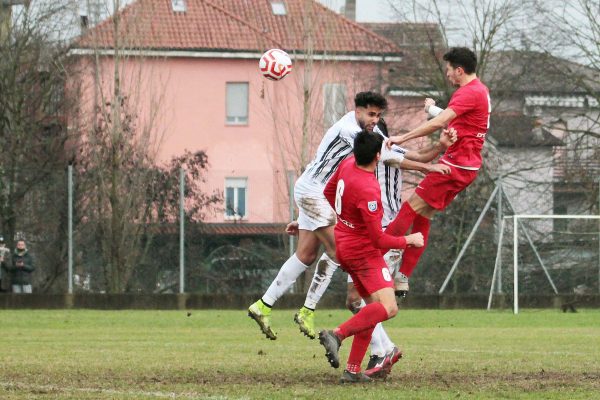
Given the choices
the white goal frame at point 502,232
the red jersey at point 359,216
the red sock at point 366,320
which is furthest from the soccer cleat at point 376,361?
the white goal frame at point 502,232

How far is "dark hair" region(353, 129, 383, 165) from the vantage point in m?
10.3

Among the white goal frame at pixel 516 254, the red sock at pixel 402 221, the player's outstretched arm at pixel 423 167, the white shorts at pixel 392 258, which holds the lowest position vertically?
the white goal frame at pixel 516 254

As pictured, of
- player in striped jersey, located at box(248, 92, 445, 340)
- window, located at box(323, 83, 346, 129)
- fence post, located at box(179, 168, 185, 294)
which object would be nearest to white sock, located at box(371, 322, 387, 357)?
player in striped jersey, located at box(248, 92, 445, 340)

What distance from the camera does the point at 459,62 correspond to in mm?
11547

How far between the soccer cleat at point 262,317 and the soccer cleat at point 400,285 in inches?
46.0

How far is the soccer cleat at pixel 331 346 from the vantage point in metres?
10.4

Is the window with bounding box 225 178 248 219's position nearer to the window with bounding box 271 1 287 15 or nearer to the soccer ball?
the soccer ball

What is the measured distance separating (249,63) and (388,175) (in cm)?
3837

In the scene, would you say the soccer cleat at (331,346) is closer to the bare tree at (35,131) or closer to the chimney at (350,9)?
the bare tree at (35,131)

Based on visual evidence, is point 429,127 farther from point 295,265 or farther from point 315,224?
point 295,265

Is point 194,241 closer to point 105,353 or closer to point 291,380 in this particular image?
point 105,353

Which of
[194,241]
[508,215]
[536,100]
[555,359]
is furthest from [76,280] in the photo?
[536,100]

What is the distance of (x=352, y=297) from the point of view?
39.2 feet

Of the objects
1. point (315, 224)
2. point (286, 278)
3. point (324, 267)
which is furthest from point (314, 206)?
point (286, 278)
